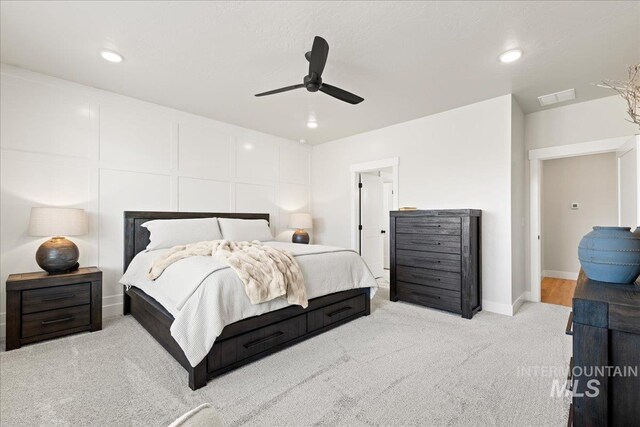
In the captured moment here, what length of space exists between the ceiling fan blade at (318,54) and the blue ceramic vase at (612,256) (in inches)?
73.4

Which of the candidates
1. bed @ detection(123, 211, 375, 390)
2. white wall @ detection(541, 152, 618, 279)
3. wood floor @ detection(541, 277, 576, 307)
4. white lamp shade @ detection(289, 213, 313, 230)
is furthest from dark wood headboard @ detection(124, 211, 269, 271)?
white wall @ detection(541, 152, 618, 279)

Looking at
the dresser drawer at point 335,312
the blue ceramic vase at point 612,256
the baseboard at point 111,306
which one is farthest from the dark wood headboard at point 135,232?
the blue ceramic vase at point 612,256

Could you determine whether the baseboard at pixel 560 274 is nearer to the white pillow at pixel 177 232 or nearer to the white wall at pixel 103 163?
the white wall at pixel 103 163

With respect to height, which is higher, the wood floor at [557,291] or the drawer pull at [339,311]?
the drawer pull at [339,311]

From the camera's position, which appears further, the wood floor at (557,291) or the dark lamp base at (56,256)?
the wood floor at (557,291)

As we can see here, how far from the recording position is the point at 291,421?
5.47 ft

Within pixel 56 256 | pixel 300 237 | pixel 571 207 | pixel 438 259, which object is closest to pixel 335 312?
pixel 438 259

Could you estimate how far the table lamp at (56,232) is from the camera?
2.76 metres

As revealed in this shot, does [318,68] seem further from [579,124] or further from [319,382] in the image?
[579,124]

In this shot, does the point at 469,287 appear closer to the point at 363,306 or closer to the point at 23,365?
the point at 363,306

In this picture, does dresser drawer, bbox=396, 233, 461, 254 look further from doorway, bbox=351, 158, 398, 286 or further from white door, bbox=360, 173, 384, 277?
white door, bbox=360, 173, 384, 277

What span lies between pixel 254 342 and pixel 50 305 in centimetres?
201

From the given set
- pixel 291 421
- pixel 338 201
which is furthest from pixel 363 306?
pixel 338 201

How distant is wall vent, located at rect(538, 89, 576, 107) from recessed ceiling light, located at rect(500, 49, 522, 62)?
116 cm
